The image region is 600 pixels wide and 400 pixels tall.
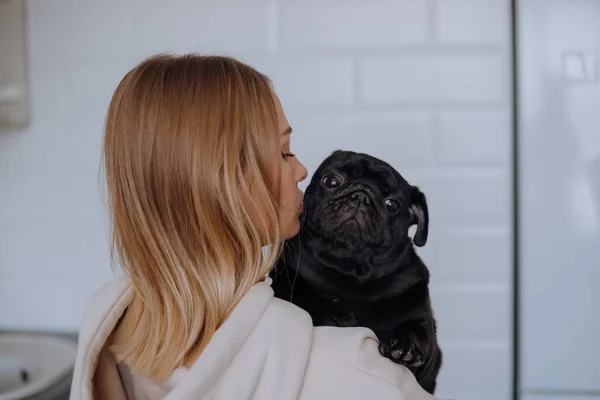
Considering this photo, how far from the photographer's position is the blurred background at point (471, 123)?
3.30ft

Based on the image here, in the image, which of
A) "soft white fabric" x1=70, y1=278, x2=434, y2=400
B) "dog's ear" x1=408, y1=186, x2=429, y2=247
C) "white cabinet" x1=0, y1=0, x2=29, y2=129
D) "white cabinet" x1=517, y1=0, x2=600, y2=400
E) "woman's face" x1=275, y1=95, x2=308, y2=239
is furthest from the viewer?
"white cabinet" x1=0, y1=0, x2=29, y2=129

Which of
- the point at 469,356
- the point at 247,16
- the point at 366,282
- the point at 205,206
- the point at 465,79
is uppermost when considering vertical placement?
the point at 247,16

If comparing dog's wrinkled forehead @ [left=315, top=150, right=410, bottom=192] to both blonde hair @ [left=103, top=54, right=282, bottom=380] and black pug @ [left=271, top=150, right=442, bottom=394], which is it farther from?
blonde hair @ [left=103, top=54, right=282, bottom=380]

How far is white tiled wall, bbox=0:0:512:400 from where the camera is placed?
1.01m

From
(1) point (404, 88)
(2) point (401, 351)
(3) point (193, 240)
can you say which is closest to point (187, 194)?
(3) point (193, 240)

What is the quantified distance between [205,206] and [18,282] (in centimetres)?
67

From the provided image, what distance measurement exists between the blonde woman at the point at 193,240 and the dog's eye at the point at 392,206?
16 cm

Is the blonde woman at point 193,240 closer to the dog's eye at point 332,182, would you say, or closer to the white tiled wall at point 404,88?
the dog's eye at point 332,182

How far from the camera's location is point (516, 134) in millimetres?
1015

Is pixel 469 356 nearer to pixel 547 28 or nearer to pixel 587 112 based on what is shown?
pixel 587 112

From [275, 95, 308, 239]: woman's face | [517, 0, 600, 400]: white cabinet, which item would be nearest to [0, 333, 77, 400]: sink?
[275, 95, 308, 239]: woman's face

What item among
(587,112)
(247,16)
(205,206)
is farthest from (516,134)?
(205,206)

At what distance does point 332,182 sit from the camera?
2.64ft

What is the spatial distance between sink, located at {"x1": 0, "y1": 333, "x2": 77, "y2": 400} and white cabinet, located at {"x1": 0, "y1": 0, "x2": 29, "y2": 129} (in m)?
0.39
